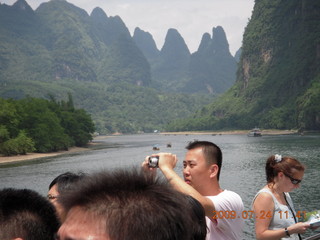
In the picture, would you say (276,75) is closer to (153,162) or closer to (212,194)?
(212,194)

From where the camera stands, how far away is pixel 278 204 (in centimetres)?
335

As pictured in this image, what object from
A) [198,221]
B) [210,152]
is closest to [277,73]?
[210,152]

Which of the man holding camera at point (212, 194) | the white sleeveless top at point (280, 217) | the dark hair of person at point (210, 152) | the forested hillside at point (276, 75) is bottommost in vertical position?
the white sleeveless top at point (280, 217)

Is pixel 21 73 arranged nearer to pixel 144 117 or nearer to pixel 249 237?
pixel 144 117

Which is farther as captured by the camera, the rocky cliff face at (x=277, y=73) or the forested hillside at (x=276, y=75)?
the forested hillside at (x=276, y=75)

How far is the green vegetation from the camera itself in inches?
1803

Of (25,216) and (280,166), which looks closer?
(25,216)

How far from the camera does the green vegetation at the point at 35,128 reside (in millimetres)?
45794

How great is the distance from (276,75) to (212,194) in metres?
112

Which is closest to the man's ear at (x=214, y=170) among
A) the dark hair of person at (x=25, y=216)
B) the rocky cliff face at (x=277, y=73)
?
the dark hair of person at (x=25, y=216)

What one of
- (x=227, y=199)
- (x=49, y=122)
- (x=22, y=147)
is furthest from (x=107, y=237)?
(x=49, y=122)

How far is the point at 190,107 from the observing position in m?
193

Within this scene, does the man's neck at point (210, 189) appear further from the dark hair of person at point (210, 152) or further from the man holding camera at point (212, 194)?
the dark hair of person at point (210, 152)

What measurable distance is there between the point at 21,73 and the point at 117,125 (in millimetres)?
67184
